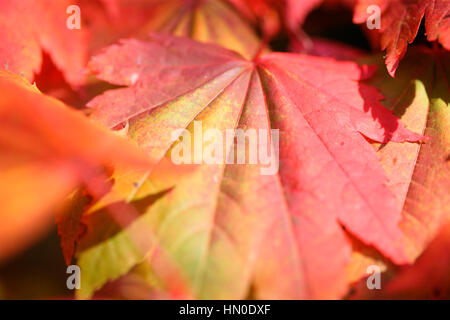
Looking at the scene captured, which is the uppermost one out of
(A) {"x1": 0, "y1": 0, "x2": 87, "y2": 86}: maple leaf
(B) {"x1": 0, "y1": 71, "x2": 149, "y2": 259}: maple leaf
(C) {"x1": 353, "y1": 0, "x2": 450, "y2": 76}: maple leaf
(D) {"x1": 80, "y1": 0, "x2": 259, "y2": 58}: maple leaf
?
(D) {"x1": 80, "y1": 0, "x2": 259, "y2": 58}: maple leaf

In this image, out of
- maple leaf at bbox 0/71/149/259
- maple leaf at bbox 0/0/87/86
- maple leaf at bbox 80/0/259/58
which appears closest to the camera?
maple leaf at bbox 0/71/149/259

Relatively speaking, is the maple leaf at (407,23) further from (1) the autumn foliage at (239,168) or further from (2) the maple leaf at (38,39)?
(2) the maple leaf at (38,39)

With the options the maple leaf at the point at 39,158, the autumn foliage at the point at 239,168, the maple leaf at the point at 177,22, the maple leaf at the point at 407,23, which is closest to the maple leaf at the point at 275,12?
the maple leaf at the point at 177,22

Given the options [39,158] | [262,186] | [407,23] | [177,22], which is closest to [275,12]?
[177,22]

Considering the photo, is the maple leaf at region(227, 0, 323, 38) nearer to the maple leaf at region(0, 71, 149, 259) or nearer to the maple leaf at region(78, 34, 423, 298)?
the maple leaf at region(78, 34, 423, 298)

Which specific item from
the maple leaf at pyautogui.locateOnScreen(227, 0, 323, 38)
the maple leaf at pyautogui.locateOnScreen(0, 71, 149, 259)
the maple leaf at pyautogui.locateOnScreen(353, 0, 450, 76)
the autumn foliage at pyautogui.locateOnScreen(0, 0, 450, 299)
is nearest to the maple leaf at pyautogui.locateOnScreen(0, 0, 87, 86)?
the autumn foliage at pyautogui.locateOnScreen(0, 0, 450, 299)

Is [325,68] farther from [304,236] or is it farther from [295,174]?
[304,236]

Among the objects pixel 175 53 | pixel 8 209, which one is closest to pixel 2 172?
pixel 8 209
